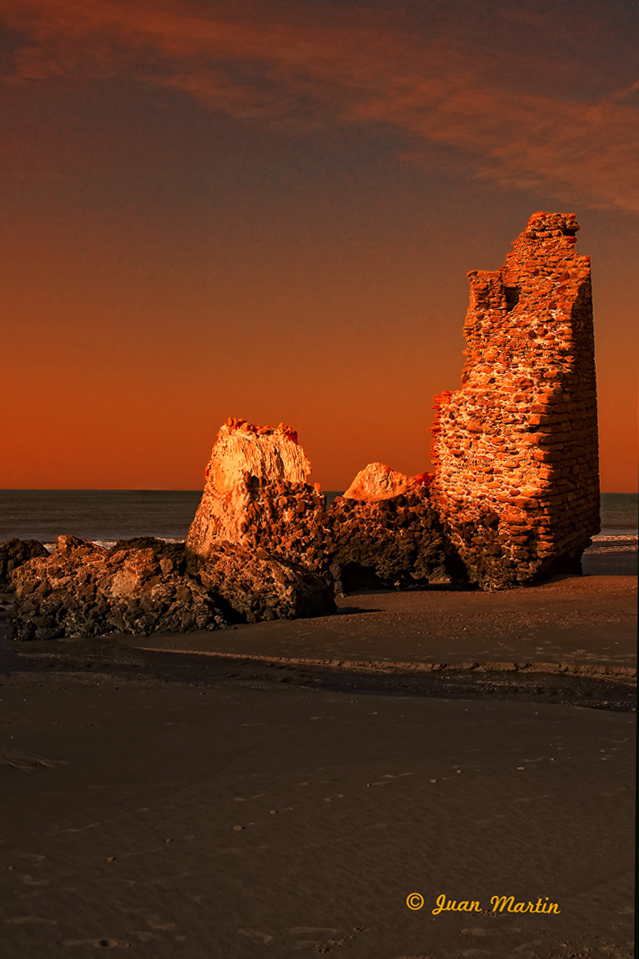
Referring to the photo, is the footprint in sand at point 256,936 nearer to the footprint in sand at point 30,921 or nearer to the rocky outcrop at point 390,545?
the footprint in sand at point 30,921

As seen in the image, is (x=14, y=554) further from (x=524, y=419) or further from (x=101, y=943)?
(x=101, y=943)

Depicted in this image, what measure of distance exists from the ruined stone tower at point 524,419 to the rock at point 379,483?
961 millimetres

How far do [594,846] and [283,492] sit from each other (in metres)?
10.3

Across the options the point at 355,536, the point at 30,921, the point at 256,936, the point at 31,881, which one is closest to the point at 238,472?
the point at 355,536

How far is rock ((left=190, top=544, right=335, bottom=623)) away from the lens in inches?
431

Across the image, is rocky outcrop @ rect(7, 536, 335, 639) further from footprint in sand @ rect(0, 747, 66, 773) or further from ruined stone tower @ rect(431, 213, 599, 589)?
footprint in sand @ rect(0, 747, 66, 773)

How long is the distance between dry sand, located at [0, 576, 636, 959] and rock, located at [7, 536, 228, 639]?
9.67 feet

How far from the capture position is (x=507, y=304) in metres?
13.0

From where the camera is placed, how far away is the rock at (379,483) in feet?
47.5

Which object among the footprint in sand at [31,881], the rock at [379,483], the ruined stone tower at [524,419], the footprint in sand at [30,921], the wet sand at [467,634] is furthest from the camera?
the rock at [379,483]

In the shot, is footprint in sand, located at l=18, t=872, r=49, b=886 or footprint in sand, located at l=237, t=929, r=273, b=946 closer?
footprint in sand, located at l=237, t=929, r=273, b=946

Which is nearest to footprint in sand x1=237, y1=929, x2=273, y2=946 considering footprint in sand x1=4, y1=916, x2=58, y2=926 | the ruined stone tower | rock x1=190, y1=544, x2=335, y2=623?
A: footprint in sand x1=4, y1=916, x2=58, y2=926

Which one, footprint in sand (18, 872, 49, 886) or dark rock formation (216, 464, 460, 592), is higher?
dark rock formation (216, 464, 460, 592)

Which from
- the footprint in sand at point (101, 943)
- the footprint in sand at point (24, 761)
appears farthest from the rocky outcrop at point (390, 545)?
the footprint in sand at point (101, 943)
